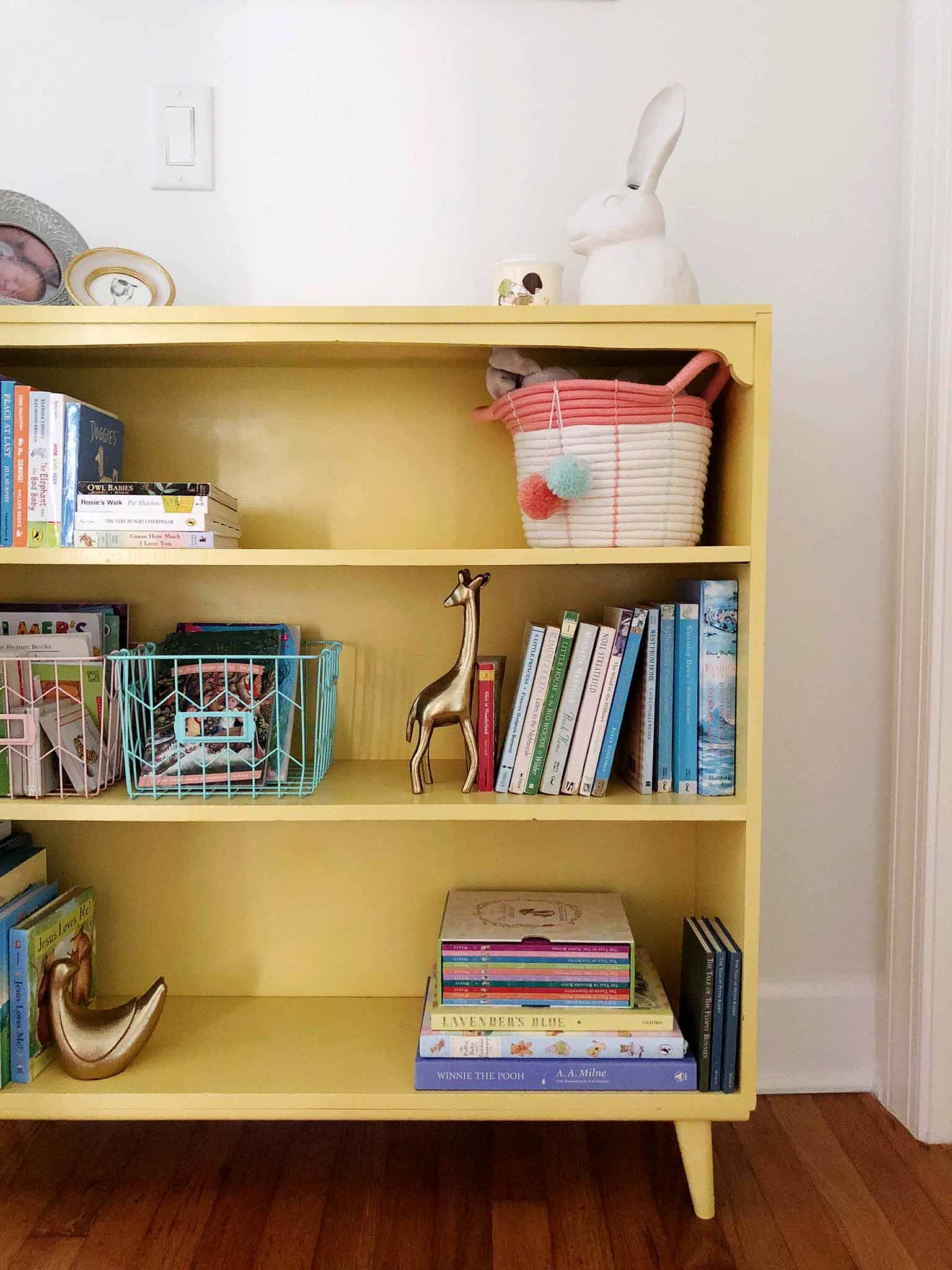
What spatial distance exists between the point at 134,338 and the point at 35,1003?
2.84 ft

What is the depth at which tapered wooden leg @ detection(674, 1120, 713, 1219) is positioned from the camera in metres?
1.20

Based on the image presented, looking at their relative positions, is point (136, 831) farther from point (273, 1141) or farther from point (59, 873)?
point (273, 1141)

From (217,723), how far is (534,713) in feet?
1.38

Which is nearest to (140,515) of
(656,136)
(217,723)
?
(217,723)

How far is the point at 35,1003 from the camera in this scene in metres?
1.24

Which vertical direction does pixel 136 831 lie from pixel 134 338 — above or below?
below

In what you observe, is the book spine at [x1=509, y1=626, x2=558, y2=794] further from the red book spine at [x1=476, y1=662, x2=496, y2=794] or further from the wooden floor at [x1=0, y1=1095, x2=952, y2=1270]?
the wooden floor at [x1=0, y1=1095, x2=952, y2=1270]

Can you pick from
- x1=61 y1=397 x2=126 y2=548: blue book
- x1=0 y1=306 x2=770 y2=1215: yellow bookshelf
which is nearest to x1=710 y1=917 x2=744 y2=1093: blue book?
x1=0 y1=306 x2=770 y2=1215: yellow bookshelf

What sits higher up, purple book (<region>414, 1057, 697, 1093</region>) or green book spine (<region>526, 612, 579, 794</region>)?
green book spine (<region>526, 612, 579, 794</region>)

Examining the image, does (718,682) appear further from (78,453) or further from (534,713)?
(78,453)

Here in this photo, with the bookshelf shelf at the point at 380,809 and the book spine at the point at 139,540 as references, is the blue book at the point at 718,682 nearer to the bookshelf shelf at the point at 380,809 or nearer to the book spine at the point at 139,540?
the bookshelf shelf at the point at 380,809

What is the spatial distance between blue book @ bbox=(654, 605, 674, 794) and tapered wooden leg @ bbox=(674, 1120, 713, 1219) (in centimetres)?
42

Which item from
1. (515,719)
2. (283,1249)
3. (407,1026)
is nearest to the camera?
(283,1249)

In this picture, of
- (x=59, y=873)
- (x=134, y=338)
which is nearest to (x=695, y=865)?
(x=59, y=873)
